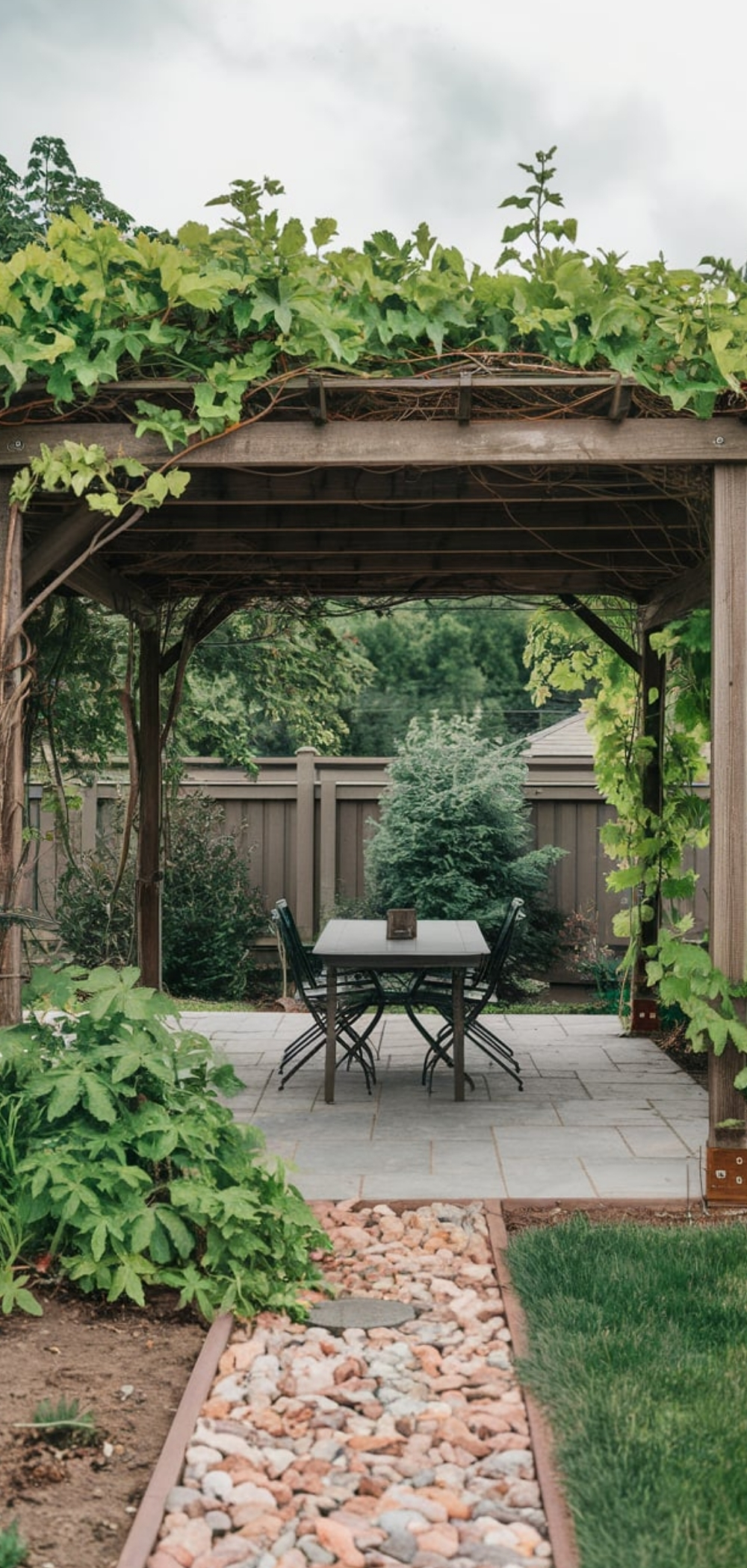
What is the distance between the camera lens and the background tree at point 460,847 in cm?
892

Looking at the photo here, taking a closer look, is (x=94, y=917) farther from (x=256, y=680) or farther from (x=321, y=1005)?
(x=321, y=1005)

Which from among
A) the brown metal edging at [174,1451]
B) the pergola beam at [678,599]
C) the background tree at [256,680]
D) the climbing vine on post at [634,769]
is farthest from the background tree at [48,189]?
the brown metal edging at [174,1451]

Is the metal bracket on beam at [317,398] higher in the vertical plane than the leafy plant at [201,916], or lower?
higher

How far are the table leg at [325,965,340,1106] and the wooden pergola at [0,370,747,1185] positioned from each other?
1.51 m

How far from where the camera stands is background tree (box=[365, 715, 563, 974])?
8922 mm

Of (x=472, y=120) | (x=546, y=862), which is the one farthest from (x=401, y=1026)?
(x=472, y=120)

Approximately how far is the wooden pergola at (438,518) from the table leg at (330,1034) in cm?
151

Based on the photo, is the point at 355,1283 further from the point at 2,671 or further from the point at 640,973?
the point at 640,973

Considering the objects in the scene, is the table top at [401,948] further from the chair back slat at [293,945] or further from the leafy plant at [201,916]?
the leafy plant at [201,916]

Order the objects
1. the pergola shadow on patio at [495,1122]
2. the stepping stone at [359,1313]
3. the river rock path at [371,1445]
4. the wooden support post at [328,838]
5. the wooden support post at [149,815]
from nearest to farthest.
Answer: the river rock path at [371,1445], the stepping stone at [359,1313], the pergola shadow on patio at [495,1122], the wooden support post at [149,815], the wooden support post at [328,838]

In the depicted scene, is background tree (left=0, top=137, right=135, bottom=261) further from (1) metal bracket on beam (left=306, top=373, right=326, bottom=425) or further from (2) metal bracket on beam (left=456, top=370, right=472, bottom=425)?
(2) metal bracket on beam (left=456, top=370, right=472, bottom=425)

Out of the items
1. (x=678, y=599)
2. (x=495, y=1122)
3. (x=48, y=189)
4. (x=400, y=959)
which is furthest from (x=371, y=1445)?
(x=48, y=189)

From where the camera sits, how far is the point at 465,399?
4.03m

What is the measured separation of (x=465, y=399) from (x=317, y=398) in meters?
0.45
